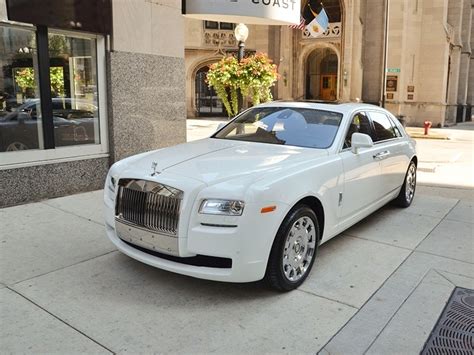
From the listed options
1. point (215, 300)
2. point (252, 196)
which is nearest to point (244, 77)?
point (252, 196)

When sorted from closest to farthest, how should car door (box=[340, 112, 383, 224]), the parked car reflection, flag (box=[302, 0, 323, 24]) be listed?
car door (box=[340, 112, 383, 224])
the parked car reflection
flag (box=[302, 0, 323, 24])

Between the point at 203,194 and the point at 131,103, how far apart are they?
519 cm

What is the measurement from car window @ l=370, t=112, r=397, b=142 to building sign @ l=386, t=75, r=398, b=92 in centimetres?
2446

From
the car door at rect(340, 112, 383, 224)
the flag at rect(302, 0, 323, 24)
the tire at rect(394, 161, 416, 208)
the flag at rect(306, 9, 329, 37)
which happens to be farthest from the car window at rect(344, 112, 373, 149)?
the flag at rect(302, 0, 323, 24)

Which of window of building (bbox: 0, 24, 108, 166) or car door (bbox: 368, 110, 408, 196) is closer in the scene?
car door (bbox: 368, 110, 408, 196)

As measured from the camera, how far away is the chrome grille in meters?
3.88

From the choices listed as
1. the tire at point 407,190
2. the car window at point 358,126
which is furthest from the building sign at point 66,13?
the tire at point 407,190

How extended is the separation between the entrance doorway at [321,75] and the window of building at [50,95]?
2714cm

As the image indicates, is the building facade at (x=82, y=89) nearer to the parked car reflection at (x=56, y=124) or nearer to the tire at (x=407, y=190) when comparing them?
the parked car reflection at (x=56, y=124)

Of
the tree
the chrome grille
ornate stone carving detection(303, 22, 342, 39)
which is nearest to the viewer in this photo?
the chrome grille

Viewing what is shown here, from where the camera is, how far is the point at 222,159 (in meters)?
4.57

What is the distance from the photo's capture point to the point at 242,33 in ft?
37.0

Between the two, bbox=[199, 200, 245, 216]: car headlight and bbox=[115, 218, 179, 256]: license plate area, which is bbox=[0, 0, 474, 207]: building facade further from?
bbox=[199, 200, 245, 216]: car headlight

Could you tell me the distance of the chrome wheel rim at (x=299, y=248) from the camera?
417 cm
